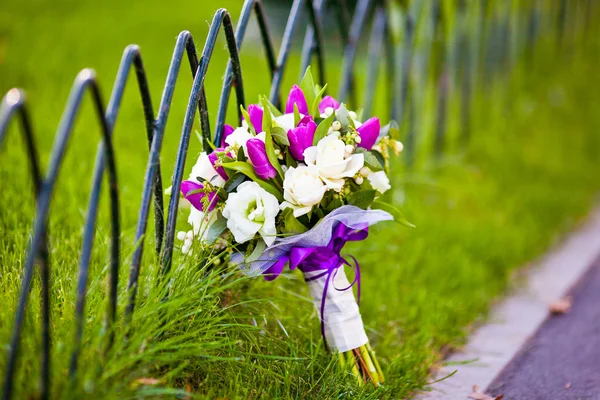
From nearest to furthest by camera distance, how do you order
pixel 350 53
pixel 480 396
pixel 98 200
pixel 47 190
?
pixel 47 190
pixel 98 200
pixel 480 396
pixel 350 53

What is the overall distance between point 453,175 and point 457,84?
690 millimetres

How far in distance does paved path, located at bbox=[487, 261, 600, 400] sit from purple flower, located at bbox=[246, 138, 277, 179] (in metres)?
1.08

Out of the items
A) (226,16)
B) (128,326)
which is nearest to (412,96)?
(226,16)

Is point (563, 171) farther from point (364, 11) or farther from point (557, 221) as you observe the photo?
point (364, 11)

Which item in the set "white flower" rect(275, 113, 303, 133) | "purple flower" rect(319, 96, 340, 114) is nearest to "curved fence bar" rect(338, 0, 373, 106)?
"purple flower" rect(319, 96, 340, 114)

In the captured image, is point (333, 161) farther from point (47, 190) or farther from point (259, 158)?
point (47, 190)

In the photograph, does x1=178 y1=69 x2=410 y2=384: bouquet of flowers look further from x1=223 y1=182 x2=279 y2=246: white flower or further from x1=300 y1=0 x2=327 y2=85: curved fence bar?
x1=300 y1=0 x2=327 y2=85: curved fence bar

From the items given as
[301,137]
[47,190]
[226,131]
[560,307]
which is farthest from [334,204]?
[560,307]

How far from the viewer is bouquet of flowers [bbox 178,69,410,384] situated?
1.96 metres

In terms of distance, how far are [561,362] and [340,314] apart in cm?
97

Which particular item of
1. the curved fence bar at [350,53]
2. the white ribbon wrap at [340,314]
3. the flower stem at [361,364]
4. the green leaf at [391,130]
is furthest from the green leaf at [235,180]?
the curved fence bar at [350,53]

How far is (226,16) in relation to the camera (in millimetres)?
2209

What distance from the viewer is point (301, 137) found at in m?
2.02

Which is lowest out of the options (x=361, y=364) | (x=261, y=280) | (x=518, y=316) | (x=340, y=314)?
(x=518, y=316)
